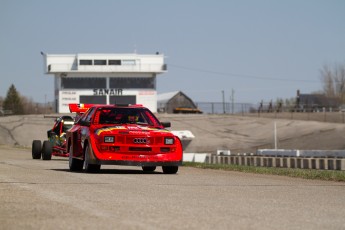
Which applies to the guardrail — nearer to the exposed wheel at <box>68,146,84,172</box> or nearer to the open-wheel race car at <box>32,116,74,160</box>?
the open-wheel race car at <box>32,116,74,160</box>

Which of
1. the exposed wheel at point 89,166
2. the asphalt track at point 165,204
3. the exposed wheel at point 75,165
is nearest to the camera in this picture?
the asphalt track at point 165,204

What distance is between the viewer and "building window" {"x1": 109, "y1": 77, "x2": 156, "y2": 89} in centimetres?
11094

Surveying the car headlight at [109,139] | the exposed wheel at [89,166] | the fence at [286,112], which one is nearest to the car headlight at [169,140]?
the car headlight at [109,139]

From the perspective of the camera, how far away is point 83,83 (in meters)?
111

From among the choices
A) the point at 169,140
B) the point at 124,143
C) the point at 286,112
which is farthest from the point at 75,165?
the point at 286,112

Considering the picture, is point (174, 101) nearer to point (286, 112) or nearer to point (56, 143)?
point (286, 112)

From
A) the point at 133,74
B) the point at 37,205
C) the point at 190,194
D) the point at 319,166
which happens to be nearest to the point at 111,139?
the point at 190,194

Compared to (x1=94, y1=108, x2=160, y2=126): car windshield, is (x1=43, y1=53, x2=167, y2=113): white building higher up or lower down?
higher up

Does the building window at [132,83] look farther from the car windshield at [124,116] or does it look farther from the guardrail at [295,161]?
the car windshield at [124,116]

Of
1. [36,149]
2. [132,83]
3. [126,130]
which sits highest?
[132,83]

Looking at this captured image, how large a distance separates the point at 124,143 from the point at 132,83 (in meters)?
94.6

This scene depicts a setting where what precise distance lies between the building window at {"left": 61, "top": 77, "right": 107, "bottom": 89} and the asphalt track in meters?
96.7

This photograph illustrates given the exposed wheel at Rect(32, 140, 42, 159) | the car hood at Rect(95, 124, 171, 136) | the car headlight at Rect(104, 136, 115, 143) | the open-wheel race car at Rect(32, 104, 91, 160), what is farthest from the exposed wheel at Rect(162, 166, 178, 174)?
the exposed wheel at Rect(32, 140, 42, 159)

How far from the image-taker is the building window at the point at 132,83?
11094 centimetres
